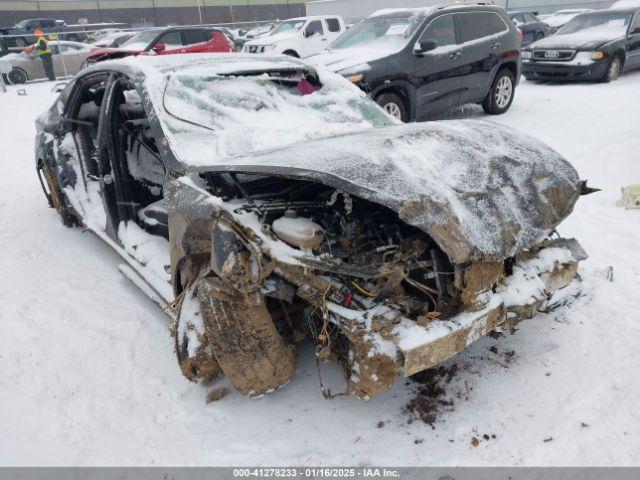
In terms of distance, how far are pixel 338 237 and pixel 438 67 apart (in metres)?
5.61

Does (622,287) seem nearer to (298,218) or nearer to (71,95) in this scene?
(298,218)

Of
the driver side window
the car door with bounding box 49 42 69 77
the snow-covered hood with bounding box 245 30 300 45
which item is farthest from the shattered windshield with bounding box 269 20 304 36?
the car door with bounding box 49 42 69 77

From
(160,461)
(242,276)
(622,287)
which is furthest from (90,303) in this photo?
(622,287)

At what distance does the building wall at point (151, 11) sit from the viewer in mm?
33391

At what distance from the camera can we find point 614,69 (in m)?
9.95

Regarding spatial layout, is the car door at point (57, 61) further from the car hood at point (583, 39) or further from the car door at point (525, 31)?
Answer: the car door at point (525, 31)

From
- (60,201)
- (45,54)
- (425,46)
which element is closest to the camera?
(60,201)

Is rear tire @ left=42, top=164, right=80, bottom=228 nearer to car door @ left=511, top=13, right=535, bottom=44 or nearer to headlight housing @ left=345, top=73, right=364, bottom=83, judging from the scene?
headlight housing @ left=345, top=73, right=364, bottom=83

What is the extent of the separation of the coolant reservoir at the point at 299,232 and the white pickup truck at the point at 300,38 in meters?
11.4

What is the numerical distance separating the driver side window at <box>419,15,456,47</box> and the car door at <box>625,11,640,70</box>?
17.4 ft

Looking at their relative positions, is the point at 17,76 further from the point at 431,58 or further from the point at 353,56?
the point at 431,58

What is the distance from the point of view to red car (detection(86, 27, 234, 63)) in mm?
11656

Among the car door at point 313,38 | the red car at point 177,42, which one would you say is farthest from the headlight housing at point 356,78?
the car door at point 313,38

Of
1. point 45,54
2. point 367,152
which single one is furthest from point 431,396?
point 45,54
